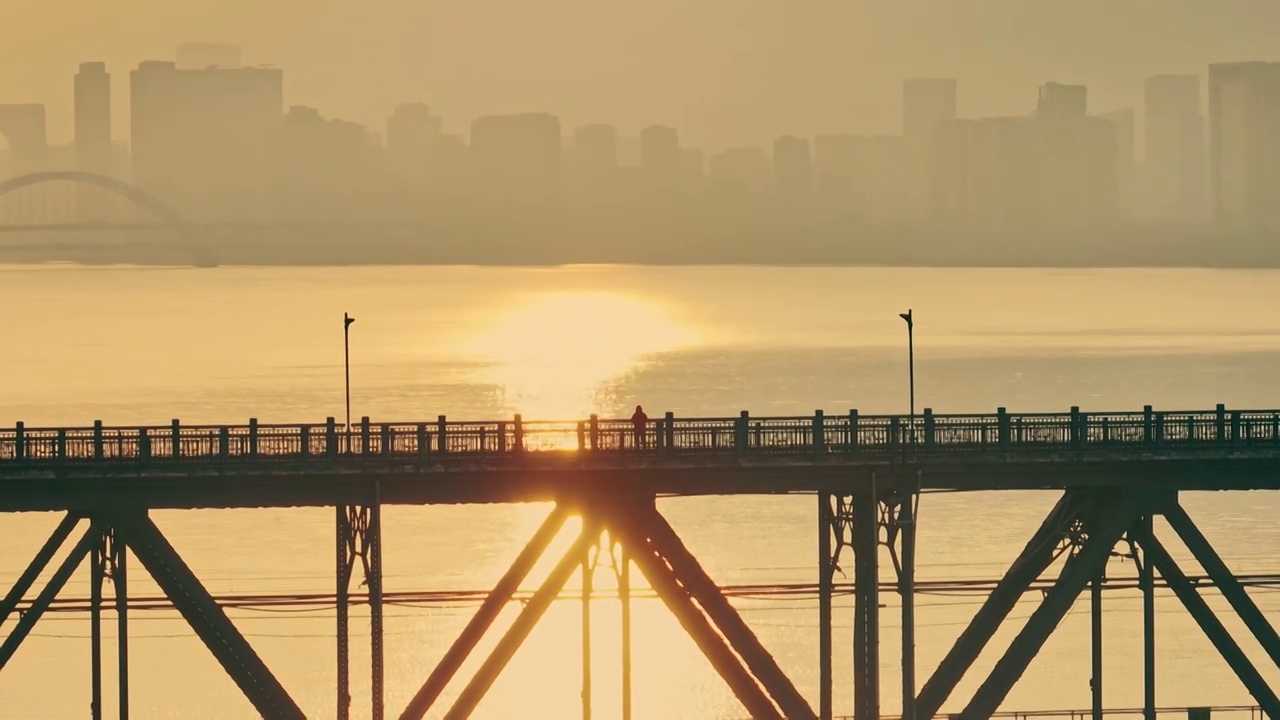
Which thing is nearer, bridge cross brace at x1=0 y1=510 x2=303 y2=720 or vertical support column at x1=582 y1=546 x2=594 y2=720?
bridge cross brace at x1=0 y1=510 x2=303 y2=720

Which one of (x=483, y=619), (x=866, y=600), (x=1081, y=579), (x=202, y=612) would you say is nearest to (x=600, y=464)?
(x=483, y=619)

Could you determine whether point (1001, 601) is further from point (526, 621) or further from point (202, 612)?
point (202, 612)

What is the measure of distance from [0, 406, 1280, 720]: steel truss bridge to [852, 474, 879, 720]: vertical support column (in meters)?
0.06

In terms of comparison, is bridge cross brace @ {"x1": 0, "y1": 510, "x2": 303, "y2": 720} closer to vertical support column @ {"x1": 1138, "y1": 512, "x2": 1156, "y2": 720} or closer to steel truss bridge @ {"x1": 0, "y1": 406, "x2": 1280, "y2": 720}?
steel truss bridge @ {"x1": 0, "y1": 406, "x2": 1280, "y2": 720}

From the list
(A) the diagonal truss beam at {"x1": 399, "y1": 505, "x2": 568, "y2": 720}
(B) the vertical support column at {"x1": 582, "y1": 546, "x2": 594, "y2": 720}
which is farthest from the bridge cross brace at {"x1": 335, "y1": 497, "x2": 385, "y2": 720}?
(B) the vertical support column at {"x1": 582, "y1": 546, "x2": 594, "y2": 720}

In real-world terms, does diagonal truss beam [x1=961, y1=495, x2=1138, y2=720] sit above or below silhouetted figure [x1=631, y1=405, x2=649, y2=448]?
below

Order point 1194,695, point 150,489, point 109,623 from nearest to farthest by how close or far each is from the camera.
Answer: point 150,489 → point 1194,695 → point 109,623

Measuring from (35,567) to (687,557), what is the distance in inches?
604

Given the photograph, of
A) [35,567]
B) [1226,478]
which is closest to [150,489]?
[35,567]

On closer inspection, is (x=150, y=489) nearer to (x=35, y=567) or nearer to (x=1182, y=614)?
(x=35, y=567)

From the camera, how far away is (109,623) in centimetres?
10119

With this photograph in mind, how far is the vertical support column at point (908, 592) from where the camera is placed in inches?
2159

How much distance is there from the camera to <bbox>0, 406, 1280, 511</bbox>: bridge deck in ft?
178

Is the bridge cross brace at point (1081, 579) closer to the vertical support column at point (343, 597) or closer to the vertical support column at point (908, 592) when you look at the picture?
the vertical support column at point (908, 592)
